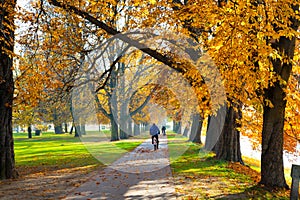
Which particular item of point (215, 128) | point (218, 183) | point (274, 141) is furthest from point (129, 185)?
point (215, 128)

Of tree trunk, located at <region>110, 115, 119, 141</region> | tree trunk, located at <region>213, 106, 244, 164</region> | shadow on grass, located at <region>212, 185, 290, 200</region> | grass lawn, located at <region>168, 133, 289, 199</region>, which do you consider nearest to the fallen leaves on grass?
grass lawn, located at <region>168, 133, 289, 199</region>

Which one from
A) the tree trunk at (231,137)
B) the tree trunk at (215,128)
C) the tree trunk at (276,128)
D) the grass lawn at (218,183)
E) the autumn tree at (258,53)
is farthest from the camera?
the tree trunk at (215,128)

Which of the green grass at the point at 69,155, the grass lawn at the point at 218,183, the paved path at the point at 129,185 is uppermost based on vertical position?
the paved path at the point at 129,185

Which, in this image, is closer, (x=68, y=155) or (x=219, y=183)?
(x=219, y=183)

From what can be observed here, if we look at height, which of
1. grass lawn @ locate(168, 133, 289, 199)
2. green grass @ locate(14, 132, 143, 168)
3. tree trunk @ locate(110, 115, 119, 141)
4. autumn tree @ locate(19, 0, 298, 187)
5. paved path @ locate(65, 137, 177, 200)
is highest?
autumn tree @ locate(19, 0, 298, 187)

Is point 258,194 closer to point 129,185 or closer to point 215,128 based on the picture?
point 129,185

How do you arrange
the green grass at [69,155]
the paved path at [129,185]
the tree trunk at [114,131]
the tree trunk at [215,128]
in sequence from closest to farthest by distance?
1. the paved path at [129,185]
2. the tree trunk at [215,128]
3. the green grass at [69,155]
4. the tree trunk at [114,131]

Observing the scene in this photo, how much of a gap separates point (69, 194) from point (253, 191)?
16.5 feet

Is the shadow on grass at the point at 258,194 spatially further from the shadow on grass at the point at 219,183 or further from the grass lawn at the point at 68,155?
the grass lawn at the point at 68,155

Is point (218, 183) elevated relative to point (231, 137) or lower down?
lower down

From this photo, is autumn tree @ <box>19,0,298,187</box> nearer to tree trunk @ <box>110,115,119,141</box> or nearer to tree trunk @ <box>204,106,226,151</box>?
tree trunk @ <box>204,106,226,151</box>

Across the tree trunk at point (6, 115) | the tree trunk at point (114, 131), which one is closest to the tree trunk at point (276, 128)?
the tree trunk at point (6, 115)

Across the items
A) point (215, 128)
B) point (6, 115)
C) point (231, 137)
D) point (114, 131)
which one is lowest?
point (114, 131)

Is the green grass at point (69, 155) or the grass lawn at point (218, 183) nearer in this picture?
the grass lawn at point (218, 183)
